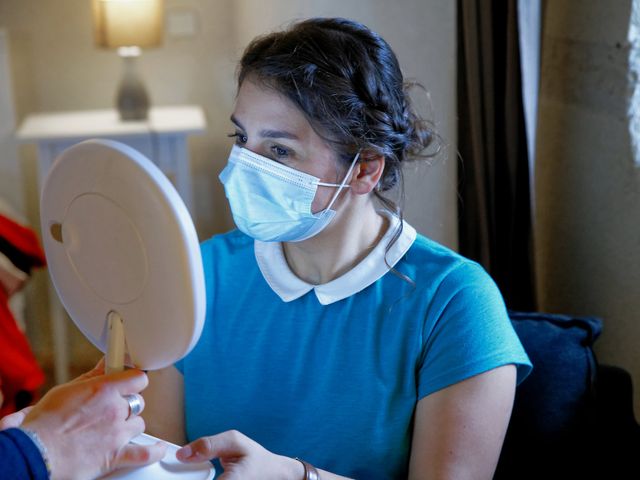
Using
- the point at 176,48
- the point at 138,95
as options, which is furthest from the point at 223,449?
the point at 176,48

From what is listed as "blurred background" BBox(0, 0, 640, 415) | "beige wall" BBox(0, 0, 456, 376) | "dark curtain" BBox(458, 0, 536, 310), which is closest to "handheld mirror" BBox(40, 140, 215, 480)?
"blurred background" BBox(0, 0, 640, 415)

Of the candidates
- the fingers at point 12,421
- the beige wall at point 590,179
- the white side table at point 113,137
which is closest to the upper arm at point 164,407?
the fingers at point 12,421

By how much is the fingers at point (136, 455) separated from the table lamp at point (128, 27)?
2222mm

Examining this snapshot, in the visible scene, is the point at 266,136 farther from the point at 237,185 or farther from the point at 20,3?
the point at 20,3

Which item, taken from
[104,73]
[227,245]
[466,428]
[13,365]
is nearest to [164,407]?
[227,245]

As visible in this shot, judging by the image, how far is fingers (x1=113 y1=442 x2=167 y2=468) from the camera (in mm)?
986

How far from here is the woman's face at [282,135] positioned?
1.31 meters

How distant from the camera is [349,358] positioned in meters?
1.36

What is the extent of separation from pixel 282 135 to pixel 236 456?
49cm

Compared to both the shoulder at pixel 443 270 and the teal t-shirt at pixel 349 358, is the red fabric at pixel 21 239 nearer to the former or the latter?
the teal t-shirt at pixel 349 358

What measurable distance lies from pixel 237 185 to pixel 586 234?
852 mm

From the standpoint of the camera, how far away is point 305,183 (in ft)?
4.40

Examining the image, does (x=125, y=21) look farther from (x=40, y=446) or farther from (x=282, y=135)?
(x=40, y=446)

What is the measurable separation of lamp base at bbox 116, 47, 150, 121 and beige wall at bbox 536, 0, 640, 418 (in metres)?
1.65
